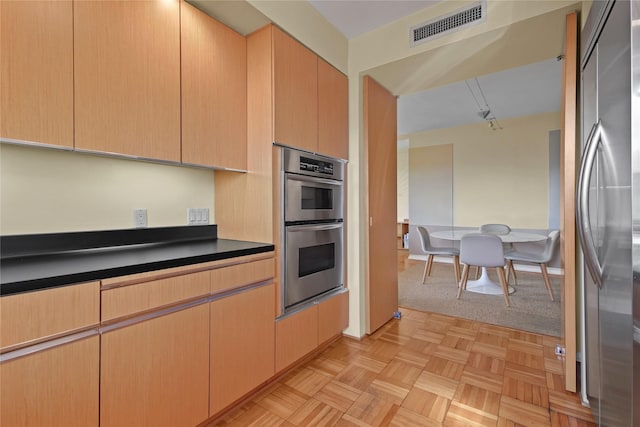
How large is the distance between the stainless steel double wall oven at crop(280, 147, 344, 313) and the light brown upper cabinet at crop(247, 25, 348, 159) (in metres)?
0.14

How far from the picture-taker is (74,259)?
4.10 feet

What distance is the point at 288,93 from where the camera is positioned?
1920 millimetres

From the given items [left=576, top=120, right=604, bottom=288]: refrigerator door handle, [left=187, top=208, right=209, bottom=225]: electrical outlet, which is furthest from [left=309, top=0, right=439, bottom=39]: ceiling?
[left=187, top=208, right=209, bottom=225]: electrical outlet

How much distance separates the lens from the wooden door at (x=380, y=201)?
2.53m

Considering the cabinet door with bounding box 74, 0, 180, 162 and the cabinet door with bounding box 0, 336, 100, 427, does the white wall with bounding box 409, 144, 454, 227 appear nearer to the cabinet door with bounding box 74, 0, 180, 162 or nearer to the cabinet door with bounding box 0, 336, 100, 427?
the cabinet door with bounding box 74, 0, 180, 162

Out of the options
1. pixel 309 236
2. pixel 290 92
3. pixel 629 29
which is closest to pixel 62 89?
pixel 290 92

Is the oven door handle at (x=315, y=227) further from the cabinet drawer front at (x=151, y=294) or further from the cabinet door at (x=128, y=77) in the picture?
the cabinet door at (x=128, y=77)

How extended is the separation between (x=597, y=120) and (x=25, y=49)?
2.37 m

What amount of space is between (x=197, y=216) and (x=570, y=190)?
239 cm

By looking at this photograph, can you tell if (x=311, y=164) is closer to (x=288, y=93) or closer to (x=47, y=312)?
(x=288, y=93)

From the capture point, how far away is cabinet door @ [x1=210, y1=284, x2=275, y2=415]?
146cm

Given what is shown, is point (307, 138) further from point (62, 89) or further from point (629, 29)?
point (629, 29)

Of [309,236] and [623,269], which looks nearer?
[623,269]

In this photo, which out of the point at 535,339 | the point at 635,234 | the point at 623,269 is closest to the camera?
the point at 635,234
